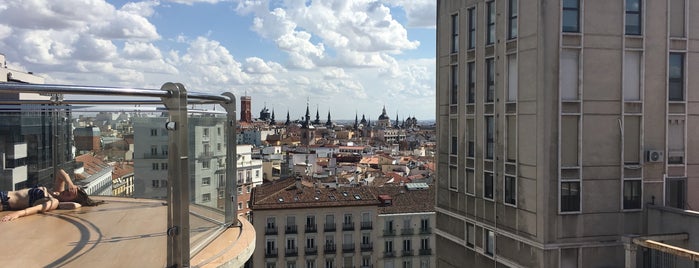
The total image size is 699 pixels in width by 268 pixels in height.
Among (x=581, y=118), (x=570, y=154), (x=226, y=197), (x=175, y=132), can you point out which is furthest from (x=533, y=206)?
(x=175, y=132)

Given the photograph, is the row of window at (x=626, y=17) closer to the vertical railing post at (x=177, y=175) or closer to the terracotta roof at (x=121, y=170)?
the terracotta roof at (x=121, y=170)

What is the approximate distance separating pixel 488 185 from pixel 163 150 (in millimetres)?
13913

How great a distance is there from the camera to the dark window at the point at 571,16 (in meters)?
15.6

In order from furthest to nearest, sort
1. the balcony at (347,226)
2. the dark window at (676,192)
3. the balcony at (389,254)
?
the balcony at (389,254)
the balcony at (347,226)
the dark window at (676,192)

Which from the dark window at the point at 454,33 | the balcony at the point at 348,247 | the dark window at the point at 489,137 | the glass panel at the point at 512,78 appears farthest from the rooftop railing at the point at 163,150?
the balcony at the point at 348,247

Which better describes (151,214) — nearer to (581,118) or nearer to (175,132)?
(175,132)

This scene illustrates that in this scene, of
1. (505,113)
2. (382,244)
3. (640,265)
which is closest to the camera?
(640,265)

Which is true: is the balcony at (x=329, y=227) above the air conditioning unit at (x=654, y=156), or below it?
below

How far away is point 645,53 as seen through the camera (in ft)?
52.3

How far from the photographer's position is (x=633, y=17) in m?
15.9

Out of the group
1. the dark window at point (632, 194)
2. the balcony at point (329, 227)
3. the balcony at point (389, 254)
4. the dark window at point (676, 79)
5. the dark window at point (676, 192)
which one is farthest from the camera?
the balcony at point (389, 254)

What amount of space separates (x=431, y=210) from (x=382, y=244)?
16.9 feet

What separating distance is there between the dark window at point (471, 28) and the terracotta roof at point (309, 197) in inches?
1069

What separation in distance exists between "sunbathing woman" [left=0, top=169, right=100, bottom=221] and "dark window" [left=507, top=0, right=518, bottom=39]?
12.6 metres
